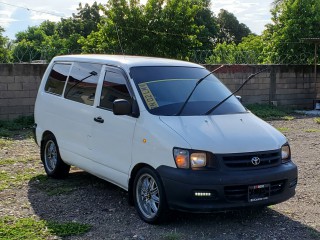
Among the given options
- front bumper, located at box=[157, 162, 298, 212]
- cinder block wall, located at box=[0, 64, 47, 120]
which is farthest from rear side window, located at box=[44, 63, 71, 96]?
cinder block wall, located at box=[0, 64, 47, 120]

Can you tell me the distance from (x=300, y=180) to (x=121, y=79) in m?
3.30

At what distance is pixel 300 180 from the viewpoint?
7.34 meters

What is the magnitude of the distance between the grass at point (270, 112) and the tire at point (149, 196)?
1024 centimetres

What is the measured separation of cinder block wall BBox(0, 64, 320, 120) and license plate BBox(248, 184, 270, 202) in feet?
28.2

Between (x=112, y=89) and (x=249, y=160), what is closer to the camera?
(x=249, y=160)

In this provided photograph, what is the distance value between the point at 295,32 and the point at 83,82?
16.1 metres

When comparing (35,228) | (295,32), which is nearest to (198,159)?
(35,228)

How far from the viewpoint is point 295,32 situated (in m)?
20.8

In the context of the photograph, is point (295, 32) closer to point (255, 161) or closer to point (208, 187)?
point (255, 161)

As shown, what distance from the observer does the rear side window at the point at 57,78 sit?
279 inches

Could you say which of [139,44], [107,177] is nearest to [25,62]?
[139,44]

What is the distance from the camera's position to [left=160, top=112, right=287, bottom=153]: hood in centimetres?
492

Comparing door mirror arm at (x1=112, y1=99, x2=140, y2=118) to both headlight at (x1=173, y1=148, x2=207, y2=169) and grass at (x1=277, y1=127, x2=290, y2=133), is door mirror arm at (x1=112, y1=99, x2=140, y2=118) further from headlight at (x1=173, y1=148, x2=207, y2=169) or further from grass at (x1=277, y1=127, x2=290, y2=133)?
grass at (x1=277, y1=127, x2=290, y2=133)

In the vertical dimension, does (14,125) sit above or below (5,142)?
above
